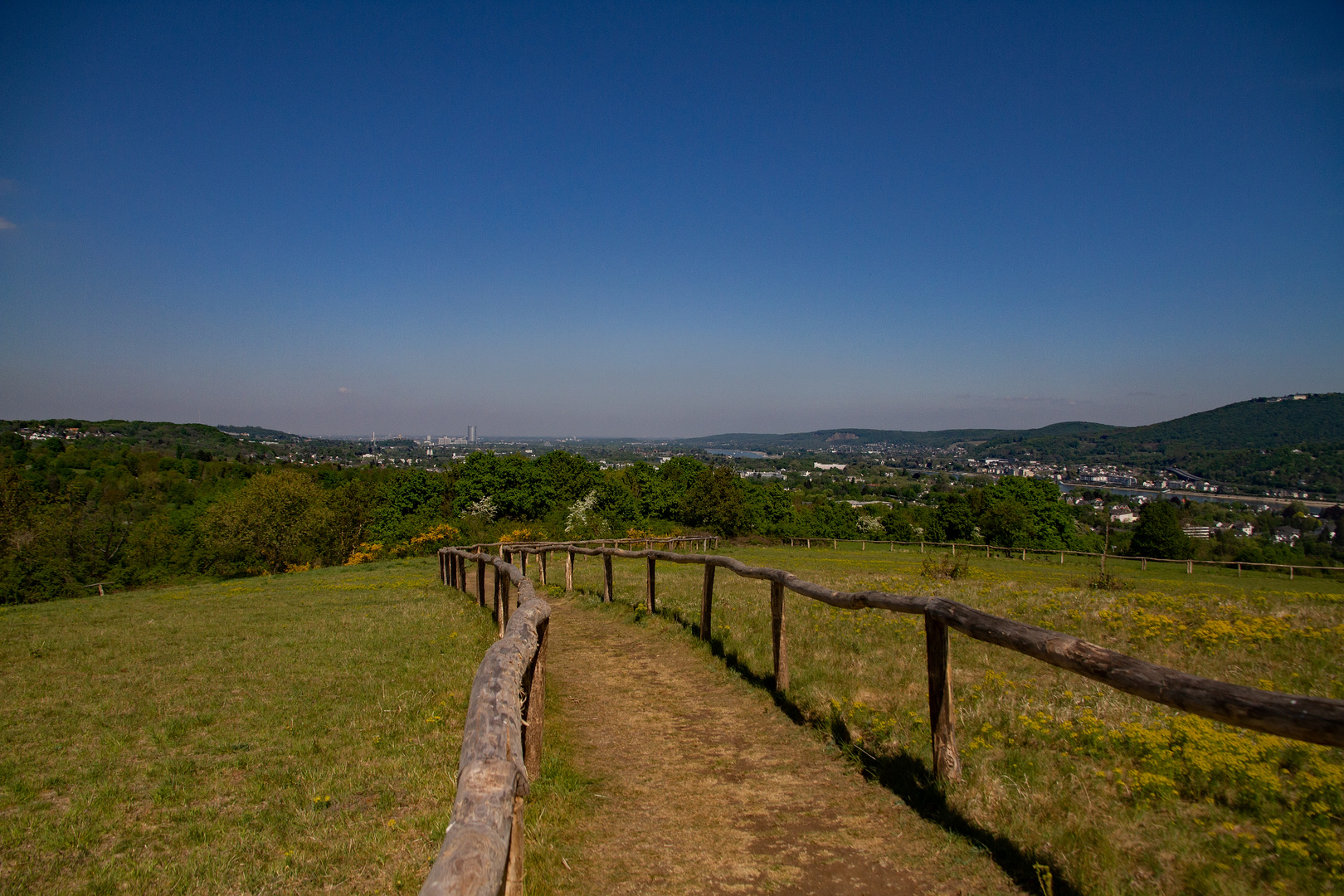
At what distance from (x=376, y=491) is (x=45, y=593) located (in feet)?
86.5

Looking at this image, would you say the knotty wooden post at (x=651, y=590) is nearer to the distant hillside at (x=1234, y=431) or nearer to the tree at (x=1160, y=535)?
the tree at (x=1160, y=535)

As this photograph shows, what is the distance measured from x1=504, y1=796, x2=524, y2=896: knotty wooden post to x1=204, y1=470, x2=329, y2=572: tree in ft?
195

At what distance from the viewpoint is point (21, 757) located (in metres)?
6.31

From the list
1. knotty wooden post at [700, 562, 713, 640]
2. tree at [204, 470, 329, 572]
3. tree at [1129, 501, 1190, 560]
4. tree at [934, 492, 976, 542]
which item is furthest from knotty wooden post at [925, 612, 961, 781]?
tree at [934, 492, 976, 542]

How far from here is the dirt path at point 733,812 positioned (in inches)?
145

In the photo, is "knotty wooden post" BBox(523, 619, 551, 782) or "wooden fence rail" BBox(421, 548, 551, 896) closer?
"wooden fence rail" BBox(421, 548, 551, 896)

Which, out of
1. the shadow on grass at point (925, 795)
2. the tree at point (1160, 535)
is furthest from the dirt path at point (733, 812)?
the tree at point (1160, 535)

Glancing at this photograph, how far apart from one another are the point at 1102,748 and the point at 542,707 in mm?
4365

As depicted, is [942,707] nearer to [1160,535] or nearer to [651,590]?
[651,590]

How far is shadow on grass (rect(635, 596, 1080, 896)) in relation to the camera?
3.50m

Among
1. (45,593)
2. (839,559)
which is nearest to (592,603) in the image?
(839,559)

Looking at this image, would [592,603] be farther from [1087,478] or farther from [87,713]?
[1087,478]

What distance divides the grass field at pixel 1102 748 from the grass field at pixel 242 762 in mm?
2728

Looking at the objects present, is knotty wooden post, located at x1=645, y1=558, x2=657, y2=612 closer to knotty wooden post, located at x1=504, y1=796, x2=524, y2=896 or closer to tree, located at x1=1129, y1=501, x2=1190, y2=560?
knotty wooden post, located at x1=504, y1=796, x2=524, y2=896
